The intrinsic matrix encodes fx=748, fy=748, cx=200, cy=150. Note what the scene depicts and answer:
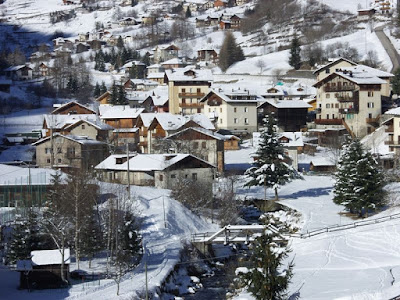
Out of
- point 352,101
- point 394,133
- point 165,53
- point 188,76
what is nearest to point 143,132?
point 188,76

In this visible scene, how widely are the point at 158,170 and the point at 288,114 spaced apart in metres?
24.0

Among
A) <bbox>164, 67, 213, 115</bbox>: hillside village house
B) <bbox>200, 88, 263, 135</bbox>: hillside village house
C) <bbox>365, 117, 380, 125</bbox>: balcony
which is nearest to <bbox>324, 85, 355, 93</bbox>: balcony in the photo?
<bbox>365, 117, 380, 125</bbox>: balcony

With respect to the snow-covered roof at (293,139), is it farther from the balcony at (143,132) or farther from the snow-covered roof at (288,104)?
the balcony at (143,132)

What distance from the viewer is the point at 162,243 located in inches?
1212

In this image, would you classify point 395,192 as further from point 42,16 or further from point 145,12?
point 42,16

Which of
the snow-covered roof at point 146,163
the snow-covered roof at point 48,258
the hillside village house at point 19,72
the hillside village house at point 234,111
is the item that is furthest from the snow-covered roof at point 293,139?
the hillside village house at point 19,72

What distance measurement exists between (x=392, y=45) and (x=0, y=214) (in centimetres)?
6400

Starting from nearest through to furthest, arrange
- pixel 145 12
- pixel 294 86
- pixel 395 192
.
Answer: pixel 395 192, pixel 294 86, pixel 145 12

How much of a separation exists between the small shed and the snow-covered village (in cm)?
5

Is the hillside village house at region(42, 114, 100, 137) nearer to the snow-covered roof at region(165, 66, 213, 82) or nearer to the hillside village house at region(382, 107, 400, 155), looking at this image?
the snow-covered roof at region(165, 66, 213, 82)

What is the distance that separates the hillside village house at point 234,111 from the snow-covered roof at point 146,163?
1974cm

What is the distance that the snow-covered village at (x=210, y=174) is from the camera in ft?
83.3

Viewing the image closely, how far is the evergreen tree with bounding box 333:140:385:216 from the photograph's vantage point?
111 feet

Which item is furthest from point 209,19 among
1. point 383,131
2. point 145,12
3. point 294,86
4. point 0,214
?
point 0,214
